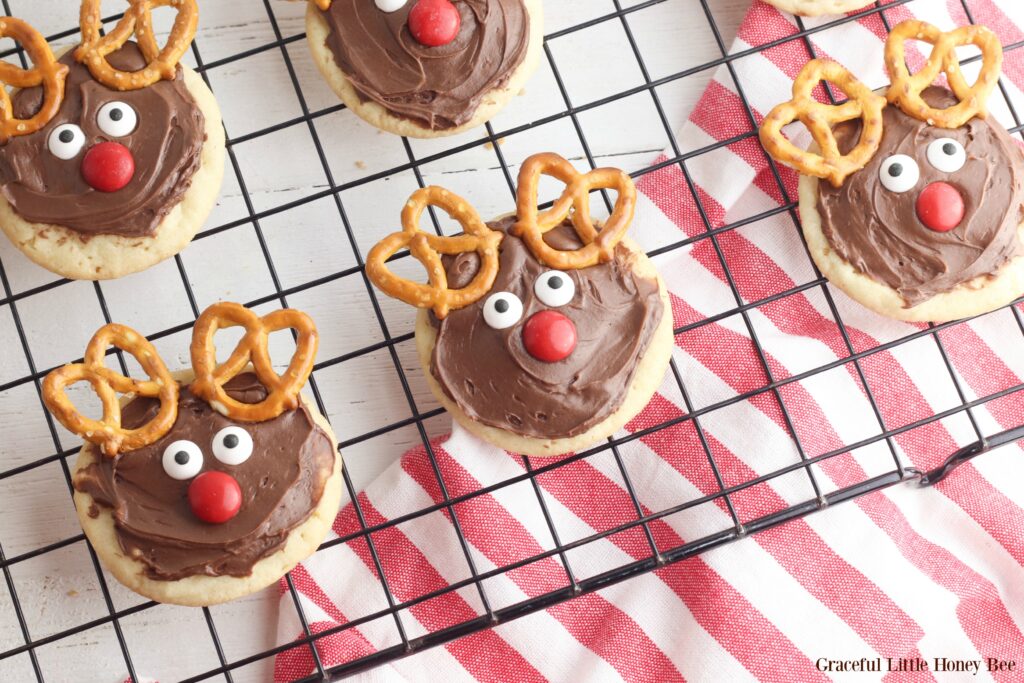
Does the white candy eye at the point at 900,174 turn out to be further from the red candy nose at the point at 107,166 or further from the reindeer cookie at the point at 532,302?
the red candy nose at the point at 107,166

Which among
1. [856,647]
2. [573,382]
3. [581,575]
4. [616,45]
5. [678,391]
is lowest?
[856,647]

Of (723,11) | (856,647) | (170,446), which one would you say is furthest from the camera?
(723,11)

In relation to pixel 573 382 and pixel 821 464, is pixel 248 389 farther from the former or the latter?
pixel 821 464

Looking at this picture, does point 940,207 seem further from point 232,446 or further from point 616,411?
point 232,446

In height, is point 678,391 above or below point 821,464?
above

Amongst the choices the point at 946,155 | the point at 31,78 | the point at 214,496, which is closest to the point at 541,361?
the point at 214,496

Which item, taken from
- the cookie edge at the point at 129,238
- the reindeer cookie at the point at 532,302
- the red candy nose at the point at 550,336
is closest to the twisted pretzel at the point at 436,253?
the reindeer cookie at the point at 532,302

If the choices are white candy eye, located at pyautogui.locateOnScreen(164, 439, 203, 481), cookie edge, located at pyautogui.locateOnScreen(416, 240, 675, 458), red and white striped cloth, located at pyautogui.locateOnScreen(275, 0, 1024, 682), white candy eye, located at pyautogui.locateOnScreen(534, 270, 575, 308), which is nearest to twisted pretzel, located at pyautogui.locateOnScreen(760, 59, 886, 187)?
red and white striped cloth, located at pyautogui.locateOnScreen(275, 0, 1024, 682)

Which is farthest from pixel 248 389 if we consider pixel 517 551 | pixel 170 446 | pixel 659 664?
pixel 659 664
